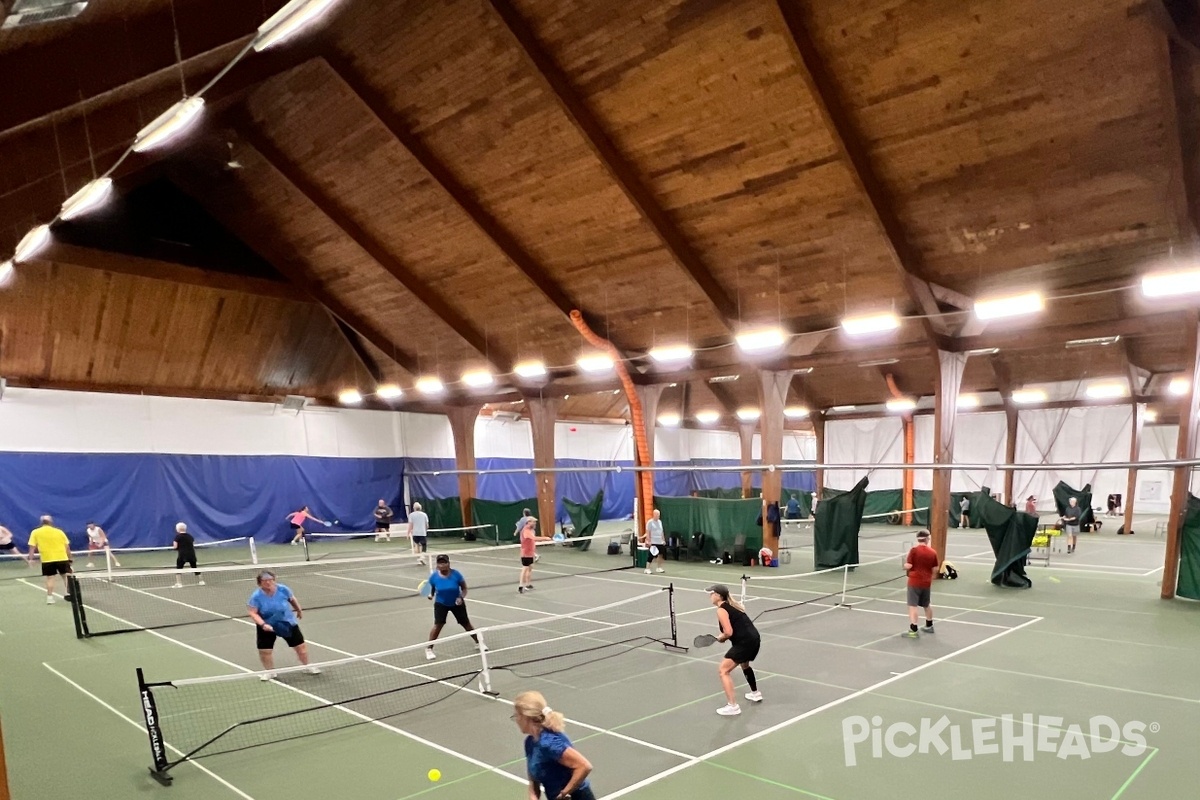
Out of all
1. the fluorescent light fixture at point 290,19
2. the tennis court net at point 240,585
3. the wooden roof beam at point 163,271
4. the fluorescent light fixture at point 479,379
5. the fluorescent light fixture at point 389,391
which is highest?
the wooden roof beam at point 163,271

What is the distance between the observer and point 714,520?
79.7ft

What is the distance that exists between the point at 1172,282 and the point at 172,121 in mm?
17254

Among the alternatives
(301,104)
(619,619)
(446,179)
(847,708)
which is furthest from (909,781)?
(301,104)

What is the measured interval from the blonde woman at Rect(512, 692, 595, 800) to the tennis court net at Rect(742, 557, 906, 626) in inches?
374

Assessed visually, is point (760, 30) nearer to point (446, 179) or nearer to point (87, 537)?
point (446, 179)

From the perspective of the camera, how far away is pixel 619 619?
49.6 ft

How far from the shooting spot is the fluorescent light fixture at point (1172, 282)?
14.1m

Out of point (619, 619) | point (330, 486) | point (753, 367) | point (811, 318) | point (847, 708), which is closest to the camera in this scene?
point (847, 708)

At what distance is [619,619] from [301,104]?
50.5 ft

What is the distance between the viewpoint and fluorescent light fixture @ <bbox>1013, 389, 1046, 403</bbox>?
1305 inches

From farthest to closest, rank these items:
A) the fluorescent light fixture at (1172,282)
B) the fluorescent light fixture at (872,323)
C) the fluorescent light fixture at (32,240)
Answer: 1. the fluorescent light fixture at (872,323)
2. the fluorescent light fixture at (1172,282)
3. the fluorescent light fixture at (32,240)

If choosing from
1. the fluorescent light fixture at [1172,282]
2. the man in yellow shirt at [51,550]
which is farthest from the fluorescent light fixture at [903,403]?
the man in yellow shirt at [51,550]

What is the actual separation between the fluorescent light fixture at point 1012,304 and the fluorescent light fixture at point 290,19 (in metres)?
14.6

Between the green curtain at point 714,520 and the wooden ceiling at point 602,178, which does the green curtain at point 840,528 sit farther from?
the wooden ceiling at point 602,178
